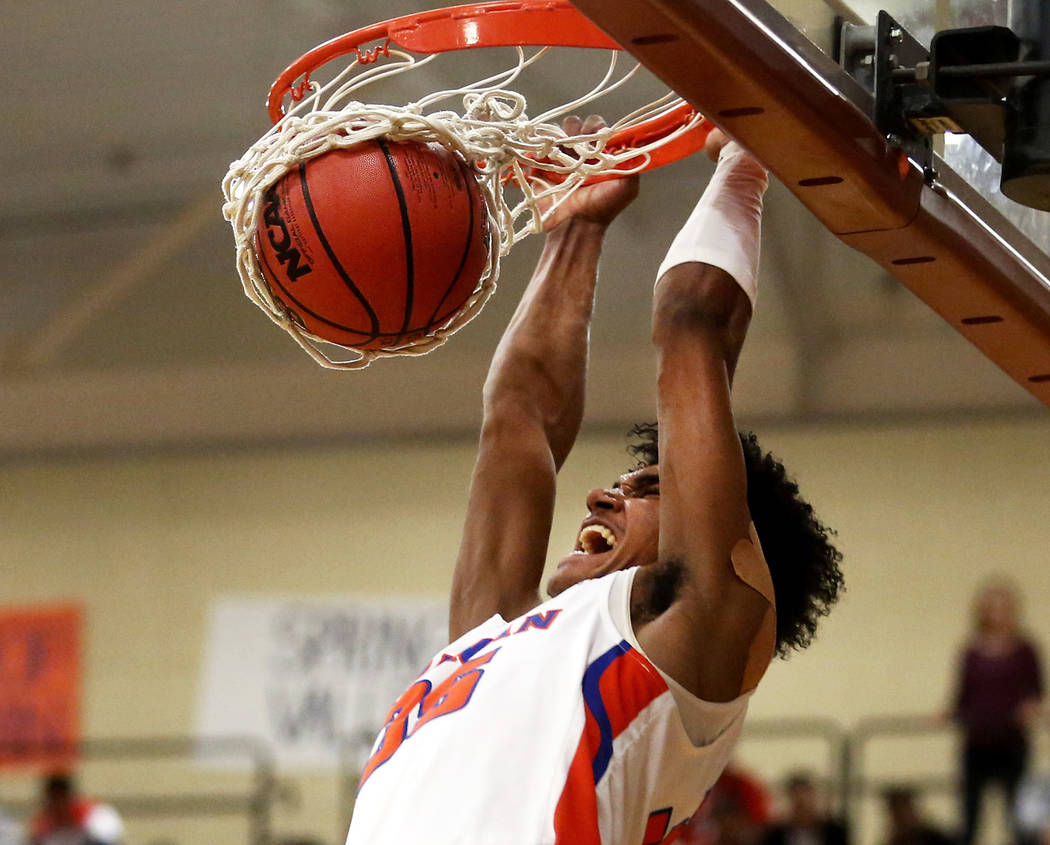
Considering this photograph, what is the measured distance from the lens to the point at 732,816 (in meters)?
6.07

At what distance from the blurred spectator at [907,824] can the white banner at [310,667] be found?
2784 mm

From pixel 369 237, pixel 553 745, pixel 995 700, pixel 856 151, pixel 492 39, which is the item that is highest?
pixel 492 39

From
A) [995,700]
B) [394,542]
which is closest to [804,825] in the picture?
[995,700]

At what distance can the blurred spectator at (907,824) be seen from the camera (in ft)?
19.4

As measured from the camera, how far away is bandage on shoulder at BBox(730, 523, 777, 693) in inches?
78.8

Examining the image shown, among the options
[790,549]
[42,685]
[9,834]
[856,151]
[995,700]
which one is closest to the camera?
[856,151]

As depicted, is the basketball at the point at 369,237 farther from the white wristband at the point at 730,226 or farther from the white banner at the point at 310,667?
the white banner at the point at 310,667

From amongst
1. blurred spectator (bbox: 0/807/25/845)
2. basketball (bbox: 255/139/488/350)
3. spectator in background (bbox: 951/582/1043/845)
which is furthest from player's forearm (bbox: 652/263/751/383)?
blurred spectator (bbox: 0/807/25/845)

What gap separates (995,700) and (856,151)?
17.2ft

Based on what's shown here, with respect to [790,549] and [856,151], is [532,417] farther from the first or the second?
[856,151]

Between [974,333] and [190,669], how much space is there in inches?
271

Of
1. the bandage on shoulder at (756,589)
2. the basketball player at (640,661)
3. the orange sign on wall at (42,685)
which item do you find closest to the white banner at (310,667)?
the orange sign on wall at (42,685)

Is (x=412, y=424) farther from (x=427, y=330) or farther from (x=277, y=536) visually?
(x=427, y=330)

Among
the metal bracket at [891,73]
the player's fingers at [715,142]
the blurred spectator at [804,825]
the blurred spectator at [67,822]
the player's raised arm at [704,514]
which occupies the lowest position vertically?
the blurred spectator at [67,822]
